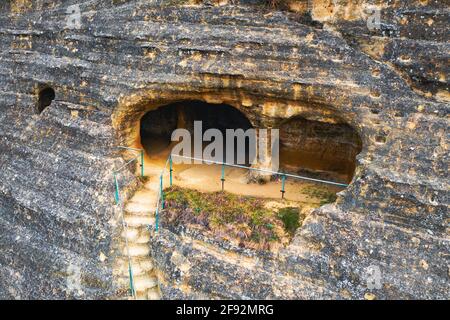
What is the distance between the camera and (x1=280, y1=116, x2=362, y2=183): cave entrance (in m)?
12.1

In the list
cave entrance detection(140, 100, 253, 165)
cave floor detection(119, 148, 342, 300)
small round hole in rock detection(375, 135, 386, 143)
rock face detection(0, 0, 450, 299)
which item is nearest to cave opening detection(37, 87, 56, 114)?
rock face detection(0, 0, 450, 299)

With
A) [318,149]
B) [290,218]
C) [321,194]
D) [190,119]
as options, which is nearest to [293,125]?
[318,149]

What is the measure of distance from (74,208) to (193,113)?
5.29 metres

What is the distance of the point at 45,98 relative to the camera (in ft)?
43.2

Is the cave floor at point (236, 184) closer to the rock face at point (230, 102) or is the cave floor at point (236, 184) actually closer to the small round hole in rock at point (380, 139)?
the rock face at point (230, 102)

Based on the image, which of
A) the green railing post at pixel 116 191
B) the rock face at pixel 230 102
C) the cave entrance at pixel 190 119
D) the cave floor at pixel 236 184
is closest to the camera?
the rock face at pixel 230 102

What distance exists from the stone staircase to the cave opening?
3941 millimetres

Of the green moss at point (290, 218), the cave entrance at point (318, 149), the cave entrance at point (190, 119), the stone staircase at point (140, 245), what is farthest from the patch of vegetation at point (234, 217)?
the cave entrance at point (190, 119)

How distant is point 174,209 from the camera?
10.8 m

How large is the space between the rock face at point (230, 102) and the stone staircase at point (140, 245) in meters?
0.27

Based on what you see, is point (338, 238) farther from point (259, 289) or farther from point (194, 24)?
point (194, 24)

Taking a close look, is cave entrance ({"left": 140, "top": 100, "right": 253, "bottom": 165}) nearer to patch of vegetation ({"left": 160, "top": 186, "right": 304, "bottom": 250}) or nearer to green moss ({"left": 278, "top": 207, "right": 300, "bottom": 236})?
patch of vegetation ({"left": 160, "top": 186, "right": 304, "bottom": 250})

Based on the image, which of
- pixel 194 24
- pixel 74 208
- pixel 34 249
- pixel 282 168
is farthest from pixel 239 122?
pixel 34 249

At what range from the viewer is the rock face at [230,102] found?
8992 millimetres
